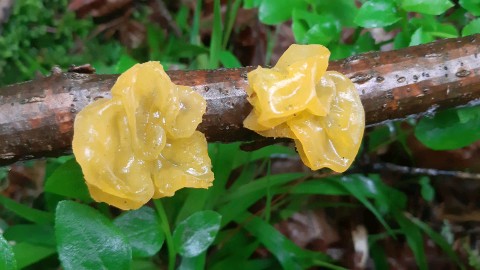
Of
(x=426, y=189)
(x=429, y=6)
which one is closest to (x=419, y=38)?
(x=429, y=6)

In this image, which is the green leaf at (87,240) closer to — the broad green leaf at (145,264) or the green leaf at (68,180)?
the green leaf at (68,180)

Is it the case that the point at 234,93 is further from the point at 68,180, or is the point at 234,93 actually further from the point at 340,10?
the point at 340,10

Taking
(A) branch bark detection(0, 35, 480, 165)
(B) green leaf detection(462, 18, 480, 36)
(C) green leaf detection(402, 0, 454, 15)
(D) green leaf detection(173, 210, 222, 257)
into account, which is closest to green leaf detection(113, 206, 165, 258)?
(D) green leaf detection(173, 210, 222, 257)

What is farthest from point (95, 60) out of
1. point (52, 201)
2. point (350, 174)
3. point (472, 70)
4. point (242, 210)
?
point (472, 70)

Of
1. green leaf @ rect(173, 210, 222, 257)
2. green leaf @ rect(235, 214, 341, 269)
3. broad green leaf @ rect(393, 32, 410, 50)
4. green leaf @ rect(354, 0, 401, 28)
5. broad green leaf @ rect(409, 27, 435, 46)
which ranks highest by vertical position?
green leaf @ rect(354, 0, 401, 28)

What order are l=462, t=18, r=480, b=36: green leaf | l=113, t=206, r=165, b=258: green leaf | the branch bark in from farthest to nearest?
1. l=462, t=18, r=480, b=36: green leaf
2. l=113, t=206, r=165, b=258: green leaf
3. the branch bark

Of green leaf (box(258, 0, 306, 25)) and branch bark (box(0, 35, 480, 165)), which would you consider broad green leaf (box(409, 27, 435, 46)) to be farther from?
green leaf (box(258, 0, 306, 25))
